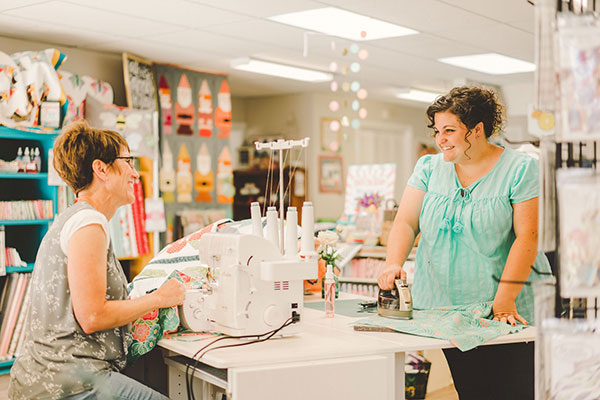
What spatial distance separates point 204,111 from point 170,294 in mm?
4937

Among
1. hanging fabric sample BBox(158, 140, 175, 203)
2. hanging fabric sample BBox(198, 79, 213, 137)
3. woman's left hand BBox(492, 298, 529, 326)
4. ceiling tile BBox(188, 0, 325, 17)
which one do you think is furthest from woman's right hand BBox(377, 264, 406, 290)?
hanging fabric sample BBox(198, 79, 213, 137)

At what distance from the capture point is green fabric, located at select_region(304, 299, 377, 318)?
276 centimetres

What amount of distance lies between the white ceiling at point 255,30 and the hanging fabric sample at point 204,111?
23 centimetres

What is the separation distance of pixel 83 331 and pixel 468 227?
1292 millimetres

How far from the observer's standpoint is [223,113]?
7.21m

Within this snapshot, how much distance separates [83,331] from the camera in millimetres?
2025

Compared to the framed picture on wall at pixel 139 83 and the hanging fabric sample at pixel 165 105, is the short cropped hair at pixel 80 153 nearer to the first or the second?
the framed picture on wall at pixel 139 83

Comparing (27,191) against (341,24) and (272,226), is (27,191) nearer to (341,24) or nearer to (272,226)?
(341,24)

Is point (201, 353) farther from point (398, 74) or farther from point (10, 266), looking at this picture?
point (398, 74)

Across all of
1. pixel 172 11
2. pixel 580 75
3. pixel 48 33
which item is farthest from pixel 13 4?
pixel 580 75

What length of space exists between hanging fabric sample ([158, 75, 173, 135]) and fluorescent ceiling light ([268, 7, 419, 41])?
6.04 feet

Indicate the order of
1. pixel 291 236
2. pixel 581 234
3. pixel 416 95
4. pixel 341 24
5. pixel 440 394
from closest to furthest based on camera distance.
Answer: pixel 581 234 < pixel 291 236 < pixel 440 394 < pixel 341 24 < pixel 416 95

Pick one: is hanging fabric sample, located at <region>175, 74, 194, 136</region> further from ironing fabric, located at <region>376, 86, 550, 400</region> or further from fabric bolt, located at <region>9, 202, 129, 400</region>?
fabric bolt, located at <region>9, 202, 129, 400</region>

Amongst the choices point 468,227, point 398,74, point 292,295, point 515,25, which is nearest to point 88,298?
point 292,295
